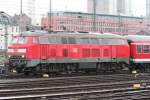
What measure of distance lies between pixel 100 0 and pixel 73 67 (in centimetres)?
7581

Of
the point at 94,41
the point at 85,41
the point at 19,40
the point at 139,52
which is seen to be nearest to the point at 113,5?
the point at 139,52

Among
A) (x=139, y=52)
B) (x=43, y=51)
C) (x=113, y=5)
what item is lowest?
(x=139, y=52)

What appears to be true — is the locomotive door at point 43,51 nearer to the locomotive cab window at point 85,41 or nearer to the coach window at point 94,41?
the locomotive cab window at point 85,41

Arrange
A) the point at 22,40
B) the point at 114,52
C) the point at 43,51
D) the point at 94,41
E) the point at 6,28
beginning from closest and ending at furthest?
the point at 43,51 → the point at 22,40 → the point at 94,41 → the point at 114,52 → the point at 6,28

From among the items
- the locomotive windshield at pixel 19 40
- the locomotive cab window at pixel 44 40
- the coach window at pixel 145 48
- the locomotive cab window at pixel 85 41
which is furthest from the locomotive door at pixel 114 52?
the locomotive windshield at pixel 19 40

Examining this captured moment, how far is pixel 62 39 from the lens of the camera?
2702cm

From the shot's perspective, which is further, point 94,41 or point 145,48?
point 145,48

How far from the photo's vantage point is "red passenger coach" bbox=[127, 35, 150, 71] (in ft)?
103

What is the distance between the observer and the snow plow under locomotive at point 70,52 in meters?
25.6

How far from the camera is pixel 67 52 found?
2720 centimetres

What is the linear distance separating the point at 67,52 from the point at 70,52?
0.81 ft

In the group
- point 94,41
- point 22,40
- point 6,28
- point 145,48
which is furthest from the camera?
point 6,28

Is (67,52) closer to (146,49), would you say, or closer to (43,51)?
(43,51)

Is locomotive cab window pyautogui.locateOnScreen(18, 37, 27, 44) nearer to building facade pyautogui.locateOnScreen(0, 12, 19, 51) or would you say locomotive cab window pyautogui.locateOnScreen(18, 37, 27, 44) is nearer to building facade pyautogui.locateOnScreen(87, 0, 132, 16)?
building facade pyautogui.locateOnScreen(0, 12, 19, 51)
